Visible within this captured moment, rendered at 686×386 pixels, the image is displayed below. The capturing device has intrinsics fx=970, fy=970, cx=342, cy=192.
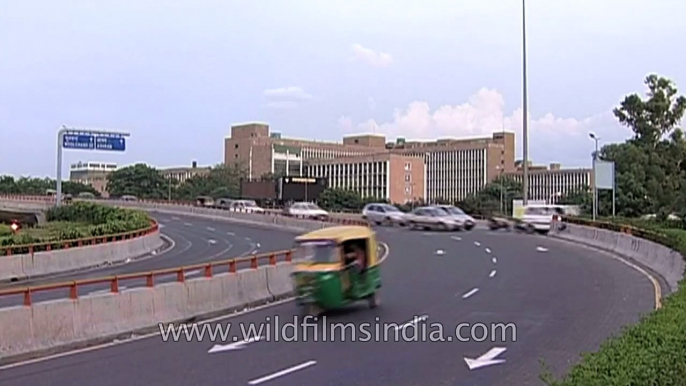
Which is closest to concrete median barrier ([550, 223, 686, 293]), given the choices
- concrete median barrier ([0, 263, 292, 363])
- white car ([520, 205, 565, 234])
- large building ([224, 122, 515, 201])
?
white car ([520, 205, 565, 234])

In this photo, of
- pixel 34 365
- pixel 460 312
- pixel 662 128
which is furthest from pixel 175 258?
pixel 662 128

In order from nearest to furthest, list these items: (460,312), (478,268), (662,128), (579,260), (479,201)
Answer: (460,312) < (478,268) < (579,260) < (662,128) < (479,201)

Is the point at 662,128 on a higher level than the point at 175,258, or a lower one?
higher

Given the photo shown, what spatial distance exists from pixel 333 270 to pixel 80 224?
4249 cm

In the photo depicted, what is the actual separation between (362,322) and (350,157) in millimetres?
156145

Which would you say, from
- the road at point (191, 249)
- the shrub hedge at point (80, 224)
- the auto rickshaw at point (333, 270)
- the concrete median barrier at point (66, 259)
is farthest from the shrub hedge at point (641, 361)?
the shrub hedge at point (80, 224)

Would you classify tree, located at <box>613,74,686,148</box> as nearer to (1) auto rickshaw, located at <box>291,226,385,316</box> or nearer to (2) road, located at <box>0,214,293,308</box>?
(2) road, located at <box>0,214,293,308</box>

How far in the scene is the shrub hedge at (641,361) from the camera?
22.7 ft

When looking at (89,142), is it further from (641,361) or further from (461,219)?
(641,361)

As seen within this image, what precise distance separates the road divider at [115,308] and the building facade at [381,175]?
13367cm

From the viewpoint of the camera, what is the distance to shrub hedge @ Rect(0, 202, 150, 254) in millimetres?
40625

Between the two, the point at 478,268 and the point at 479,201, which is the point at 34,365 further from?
the point at 479,201

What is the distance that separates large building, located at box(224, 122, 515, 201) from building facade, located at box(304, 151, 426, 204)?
125 centimetres

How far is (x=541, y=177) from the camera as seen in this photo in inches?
6801
